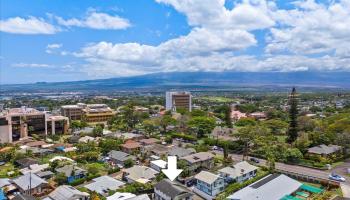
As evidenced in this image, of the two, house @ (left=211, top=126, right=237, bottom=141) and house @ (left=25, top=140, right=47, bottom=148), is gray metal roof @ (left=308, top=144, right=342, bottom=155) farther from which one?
house @ (left=25, top=140, right=47, bottom=148)

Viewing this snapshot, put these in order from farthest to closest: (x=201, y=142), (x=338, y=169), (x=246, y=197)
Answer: (x=201, y=142), (x=338, y=169), (x=246, y=197)

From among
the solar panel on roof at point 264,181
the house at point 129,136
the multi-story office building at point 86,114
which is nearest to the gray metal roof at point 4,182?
the solar panel on roof at point 264,181

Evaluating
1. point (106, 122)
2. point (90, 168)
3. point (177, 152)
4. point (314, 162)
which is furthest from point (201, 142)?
point (106, 122)

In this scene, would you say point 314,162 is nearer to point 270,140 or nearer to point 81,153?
point 270,140

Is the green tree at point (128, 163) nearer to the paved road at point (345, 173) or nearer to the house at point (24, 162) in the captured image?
the house at point (24, 162)

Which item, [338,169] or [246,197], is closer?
[246,197]

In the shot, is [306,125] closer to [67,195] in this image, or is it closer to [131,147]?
[131,147]

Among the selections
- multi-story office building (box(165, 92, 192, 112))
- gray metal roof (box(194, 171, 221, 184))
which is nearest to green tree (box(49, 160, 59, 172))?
gray metal roof (box(194, 171, 221, 184))

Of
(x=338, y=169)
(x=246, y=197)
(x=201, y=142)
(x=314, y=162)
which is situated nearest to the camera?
(x=246, y=197)
